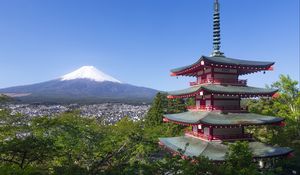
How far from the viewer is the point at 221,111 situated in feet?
60.6

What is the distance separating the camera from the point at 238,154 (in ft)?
39.1

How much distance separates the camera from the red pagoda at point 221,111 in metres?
17.3

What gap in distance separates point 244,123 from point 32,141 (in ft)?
38.4

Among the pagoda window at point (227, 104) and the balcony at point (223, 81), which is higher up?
the balcony at point (223, 81)

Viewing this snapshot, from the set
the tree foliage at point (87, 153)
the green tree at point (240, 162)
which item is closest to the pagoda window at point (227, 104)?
the tree foliage at point (87, 153)

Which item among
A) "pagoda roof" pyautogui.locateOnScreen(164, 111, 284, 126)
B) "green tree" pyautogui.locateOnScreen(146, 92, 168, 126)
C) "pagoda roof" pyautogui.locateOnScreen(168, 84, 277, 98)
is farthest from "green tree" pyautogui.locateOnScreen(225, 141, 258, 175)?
"green tree" pyautogui.locateOnScreen(146, 92, 168, 126)

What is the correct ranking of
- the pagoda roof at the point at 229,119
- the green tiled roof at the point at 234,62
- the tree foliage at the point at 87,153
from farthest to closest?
the green tiled roof at the point at 234,62 < the pagoda roof at the point at 229,119 < the tree foliage at the point at 87,153

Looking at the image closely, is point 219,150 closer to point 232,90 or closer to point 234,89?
point 232,90

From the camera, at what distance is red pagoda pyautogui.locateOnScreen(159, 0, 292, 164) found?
17316 mm

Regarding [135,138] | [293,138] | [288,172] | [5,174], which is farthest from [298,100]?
[5,174]

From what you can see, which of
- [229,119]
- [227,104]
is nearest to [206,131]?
[229,119]

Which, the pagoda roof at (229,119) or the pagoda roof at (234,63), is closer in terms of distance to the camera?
the pagoda roof at (229,119)

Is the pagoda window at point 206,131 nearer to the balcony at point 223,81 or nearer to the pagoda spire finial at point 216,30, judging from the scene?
the balcony at point 223,81

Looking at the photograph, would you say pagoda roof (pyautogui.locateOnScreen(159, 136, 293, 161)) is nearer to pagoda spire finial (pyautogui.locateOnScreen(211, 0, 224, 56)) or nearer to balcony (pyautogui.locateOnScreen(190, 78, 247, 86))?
balcony (pyautogui.locateOnScreen(190, 78, 247, 86))
